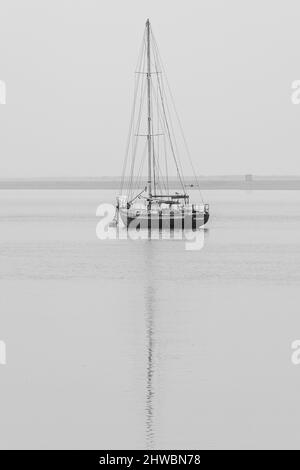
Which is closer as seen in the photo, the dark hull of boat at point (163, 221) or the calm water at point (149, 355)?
the calm water at point (149, 355)

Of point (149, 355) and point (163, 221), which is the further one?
point (163, 221)

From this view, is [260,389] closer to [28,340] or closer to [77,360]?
[77,360]

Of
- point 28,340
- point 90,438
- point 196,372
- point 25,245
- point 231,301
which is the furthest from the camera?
point 25,245

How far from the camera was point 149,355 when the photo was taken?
2959cm

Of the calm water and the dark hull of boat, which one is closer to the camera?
the calm water

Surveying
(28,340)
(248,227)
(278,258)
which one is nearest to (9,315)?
(28,340)

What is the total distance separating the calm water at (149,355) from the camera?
2236 cm

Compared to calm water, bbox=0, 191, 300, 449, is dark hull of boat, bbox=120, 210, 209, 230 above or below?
above

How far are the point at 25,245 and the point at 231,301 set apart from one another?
37.4 meters

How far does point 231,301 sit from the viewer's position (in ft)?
138

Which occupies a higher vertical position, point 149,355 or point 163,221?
point 163,221

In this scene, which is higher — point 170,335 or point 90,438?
point 170,335

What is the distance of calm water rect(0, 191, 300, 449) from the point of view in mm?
22359

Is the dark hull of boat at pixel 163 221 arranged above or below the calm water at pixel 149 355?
above
